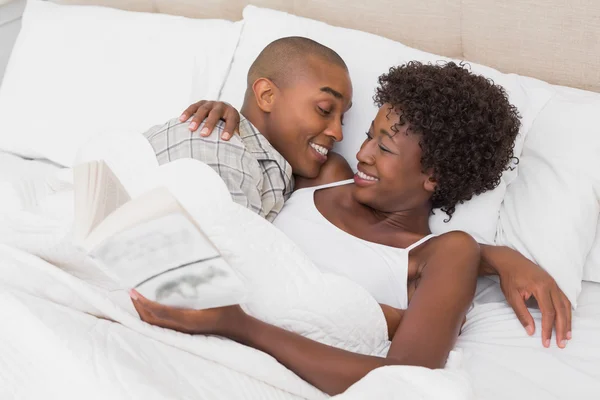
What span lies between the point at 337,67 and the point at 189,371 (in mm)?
815

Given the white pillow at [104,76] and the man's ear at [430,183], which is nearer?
the man's ear at [430,183]

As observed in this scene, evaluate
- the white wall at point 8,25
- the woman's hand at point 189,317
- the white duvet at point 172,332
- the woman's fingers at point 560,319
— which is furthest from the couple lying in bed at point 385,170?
the white wall at point 8,25

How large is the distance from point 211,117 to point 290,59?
263 millimetres

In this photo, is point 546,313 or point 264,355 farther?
Answer: point 546,313

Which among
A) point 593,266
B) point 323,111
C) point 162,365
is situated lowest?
point 162,365

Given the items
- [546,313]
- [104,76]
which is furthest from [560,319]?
[104,76]

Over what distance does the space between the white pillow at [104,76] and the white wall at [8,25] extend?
1.06 ft

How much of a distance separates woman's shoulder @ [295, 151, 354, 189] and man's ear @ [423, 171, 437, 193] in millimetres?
201

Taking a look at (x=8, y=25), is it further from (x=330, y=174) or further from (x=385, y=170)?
(x=385, y=170)

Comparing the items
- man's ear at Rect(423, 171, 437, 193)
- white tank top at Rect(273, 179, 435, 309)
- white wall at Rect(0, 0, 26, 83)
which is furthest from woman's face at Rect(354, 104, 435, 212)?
white wall at Rect(0, 0, 26, 83)

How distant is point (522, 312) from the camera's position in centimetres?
131

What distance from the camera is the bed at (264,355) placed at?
99 cm

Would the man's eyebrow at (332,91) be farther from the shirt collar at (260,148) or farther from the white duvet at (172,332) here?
the white duvet at (172,332)

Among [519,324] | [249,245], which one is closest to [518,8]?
[519,324]
